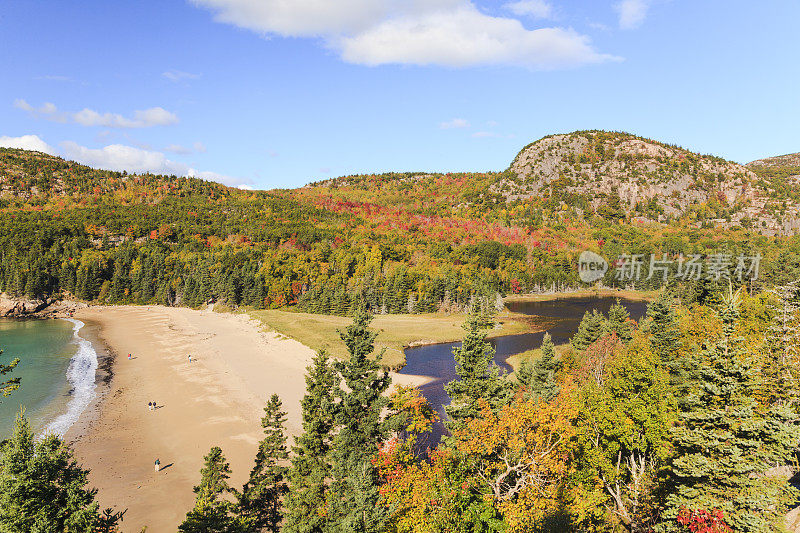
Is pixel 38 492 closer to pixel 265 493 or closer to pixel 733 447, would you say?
pixel 265 493

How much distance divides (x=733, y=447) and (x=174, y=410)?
50.6 m

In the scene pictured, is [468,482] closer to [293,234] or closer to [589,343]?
[589,343]

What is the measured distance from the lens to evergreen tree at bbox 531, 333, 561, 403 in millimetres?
35406

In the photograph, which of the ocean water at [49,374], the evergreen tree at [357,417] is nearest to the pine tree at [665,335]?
the evergreen tree at [357,417]

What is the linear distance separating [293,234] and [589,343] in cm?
13619

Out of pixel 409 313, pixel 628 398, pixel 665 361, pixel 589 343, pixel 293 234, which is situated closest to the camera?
pixel 628 398

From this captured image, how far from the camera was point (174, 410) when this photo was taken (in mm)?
46031

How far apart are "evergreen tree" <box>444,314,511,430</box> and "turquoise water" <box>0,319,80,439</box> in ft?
124

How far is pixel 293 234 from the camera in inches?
6604

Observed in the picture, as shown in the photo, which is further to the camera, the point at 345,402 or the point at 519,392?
the point at 519,392

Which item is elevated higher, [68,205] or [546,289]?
[68,205]

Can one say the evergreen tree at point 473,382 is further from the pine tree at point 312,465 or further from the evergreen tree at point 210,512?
the evergreen tree at point 210,512

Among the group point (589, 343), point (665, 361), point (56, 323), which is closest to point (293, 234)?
point (56, 323)

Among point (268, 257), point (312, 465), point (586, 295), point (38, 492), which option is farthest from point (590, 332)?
point (586, 295)
